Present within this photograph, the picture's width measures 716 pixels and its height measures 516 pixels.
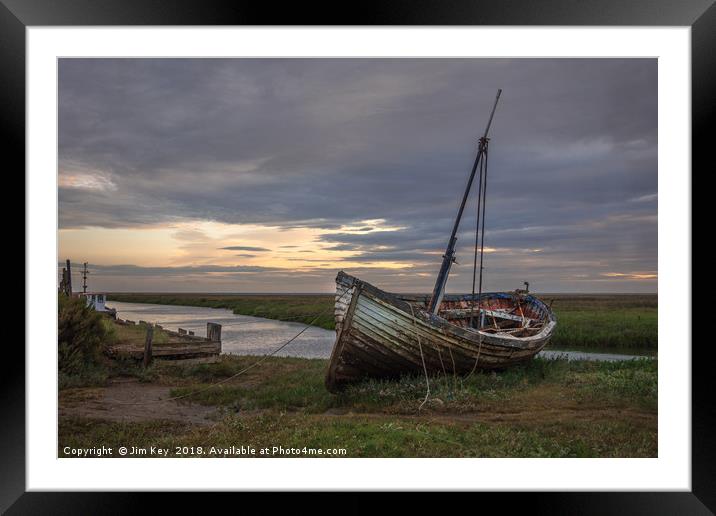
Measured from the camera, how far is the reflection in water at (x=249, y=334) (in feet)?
27.0

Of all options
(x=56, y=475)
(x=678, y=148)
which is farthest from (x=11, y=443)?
(x=678, y=148)

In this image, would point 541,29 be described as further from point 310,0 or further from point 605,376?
point 605,376

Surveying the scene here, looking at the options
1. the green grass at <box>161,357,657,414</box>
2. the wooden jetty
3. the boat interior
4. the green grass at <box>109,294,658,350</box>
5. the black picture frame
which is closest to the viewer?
the black picture frame

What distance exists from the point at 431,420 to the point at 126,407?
13.1ft

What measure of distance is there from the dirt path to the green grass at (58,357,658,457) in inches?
4.9

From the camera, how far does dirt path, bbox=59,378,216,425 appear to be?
5570 mm

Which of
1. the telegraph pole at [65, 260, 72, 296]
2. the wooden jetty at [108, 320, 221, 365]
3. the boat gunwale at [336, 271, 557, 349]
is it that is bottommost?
the wooden jetty at [108, 320, 221, 365]

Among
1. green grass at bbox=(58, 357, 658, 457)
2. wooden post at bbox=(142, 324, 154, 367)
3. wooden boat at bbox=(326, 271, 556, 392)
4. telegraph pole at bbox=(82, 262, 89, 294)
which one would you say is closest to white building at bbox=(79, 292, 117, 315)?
telegraph pole at bbox=(82, 262, 89, 294)

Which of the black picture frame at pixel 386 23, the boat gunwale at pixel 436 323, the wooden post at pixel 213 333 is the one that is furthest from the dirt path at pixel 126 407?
the boat gunwale at pixel 436 323

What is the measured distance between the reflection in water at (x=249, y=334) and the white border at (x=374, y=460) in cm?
285

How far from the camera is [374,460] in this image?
16.6 feet

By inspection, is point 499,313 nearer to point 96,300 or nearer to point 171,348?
point 171,348

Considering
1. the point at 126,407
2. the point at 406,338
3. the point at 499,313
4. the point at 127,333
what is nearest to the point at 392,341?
the point at 406,338

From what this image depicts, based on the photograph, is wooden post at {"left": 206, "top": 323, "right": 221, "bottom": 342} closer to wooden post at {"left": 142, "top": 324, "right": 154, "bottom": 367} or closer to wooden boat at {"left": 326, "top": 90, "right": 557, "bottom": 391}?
wooden post at {"left": 142, "top": 324, "right": 154, "bottom": 367}
